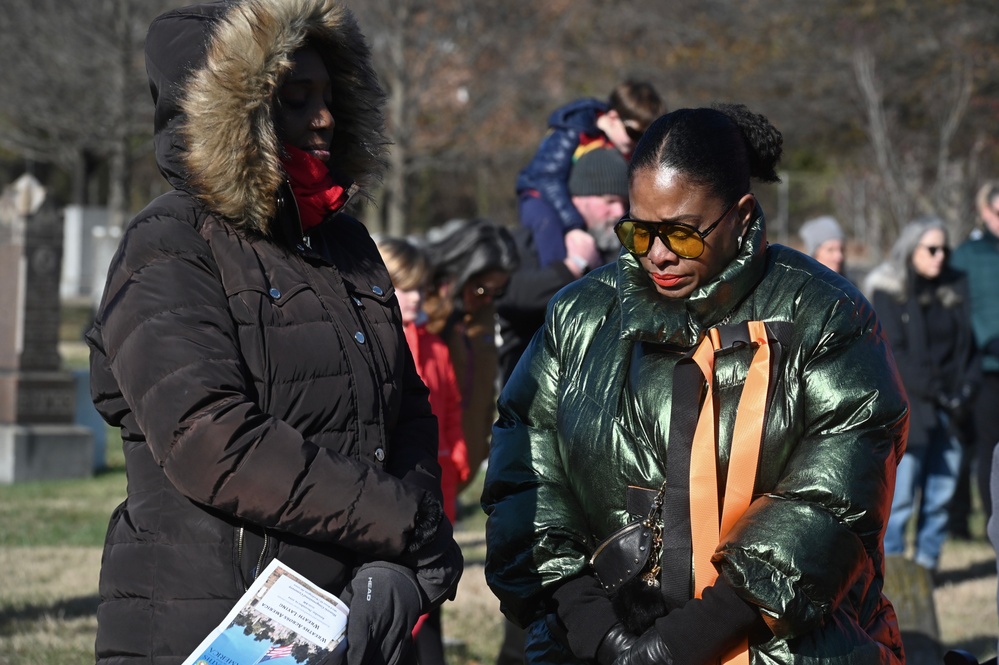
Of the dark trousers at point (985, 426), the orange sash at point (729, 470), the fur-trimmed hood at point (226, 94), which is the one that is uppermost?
the fur-trimmed hood at point (226, 94)

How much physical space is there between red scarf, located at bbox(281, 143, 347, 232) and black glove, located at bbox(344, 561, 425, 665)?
0.78 m

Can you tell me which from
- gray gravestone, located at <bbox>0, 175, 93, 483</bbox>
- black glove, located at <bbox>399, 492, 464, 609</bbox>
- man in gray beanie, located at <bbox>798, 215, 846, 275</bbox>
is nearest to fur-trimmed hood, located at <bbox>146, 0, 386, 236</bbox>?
black glove, located at <bbox>399, 492, 464, 609</bbox>

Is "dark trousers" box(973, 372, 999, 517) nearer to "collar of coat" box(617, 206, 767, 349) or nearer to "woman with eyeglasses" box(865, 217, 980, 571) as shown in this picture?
"woman with eyeglasses" box(865, 217, 980, 571)

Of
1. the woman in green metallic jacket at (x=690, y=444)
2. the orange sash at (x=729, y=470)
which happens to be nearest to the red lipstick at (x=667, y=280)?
the woman in green metallic jacket at (x=690, y=444)

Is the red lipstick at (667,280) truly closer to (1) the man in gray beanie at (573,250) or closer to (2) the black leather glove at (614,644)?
(2) the black leather glove at (614,644)

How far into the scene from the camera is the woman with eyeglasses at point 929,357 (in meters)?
8.33

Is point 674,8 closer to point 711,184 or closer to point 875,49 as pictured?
point 875,49

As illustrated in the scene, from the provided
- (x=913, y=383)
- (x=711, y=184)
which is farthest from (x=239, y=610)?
(x=913, y=383)

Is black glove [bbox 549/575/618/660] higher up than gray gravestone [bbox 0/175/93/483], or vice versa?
black glove [bbox 549/575/618/660]

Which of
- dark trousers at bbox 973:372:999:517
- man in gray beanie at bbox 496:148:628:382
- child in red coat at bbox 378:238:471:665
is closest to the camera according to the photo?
man in gray beanie at bbox 496:148:628:382

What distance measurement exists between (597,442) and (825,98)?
79.1 ft

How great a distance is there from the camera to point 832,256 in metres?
7.16

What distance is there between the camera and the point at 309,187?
115 inches

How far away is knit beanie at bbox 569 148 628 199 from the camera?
5.53 m
